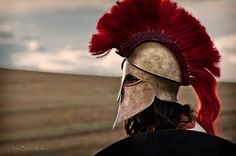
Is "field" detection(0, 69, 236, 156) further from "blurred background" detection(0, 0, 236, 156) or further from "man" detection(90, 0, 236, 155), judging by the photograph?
"man" detection(90, 0, 236, 155)

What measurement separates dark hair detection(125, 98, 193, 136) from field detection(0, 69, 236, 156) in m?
0.64

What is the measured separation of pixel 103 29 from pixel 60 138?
2.13 ft

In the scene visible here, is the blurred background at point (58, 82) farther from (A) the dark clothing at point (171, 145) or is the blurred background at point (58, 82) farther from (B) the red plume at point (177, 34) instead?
(A) the dark clothing at point (171, 145)

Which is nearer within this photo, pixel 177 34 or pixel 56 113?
pixel 177 34

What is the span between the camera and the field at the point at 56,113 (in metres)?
1.87

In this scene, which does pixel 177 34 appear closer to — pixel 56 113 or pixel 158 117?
pixel 158 117

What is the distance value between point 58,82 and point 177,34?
2.36ft

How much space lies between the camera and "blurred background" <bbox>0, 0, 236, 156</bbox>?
1.88 meters

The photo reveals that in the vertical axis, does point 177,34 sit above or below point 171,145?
above

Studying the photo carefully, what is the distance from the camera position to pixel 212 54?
1.34 metres

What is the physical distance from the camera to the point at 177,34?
129 cm

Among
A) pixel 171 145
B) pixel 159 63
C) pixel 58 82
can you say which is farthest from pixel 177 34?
pixel 58 82

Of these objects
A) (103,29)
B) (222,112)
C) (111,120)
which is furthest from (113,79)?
(103,29)

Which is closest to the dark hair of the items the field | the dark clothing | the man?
the man
